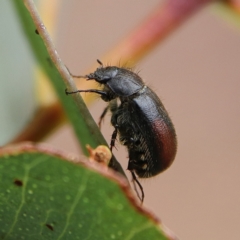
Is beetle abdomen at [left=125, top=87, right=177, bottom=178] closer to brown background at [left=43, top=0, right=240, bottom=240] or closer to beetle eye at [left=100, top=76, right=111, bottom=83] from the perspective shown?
beetle eye at [left=100, top=76, right=111, bottom=83]

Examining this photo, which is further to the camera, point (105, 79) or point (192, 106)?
point (192, 106)

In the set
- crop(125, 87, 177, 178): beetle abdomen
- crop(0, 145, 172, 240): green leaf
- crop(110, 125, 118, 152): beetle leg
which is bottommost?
crop(110, 125, 118, 152): beetle leg

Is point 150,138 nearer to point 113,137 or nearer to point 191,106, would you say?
point 113,137

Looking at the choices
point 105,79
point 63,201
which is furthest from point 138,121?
point 63,201

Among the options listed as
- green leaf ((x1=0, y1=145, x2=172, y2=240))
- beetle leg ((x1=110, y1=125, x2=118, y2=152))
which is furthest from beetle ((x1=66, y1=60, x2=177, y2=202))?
green leaf ((x1=0, y1=145, x2=172, y2=240))

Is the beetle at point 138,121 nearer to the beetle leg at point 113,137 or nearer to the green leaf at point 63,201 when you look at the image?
the beetle leg at point 113,137

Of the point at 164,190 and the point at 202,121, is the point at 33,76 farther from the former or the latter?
the point at 202,121

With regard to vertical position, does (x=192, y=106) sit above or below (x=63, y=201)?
below
